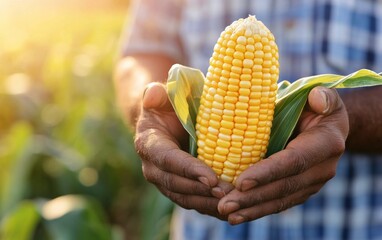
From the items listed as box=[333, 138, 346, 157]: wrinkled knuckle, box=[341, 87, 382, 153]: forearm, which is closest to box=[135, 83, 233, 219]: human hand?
box=[333, 138, 346, 157]: wrinkled knuckle

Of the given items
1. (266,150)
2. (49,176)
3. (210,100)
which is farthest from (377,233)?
(49,176)

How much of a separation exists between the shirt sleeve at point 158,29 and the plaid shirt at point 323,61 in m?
0.20

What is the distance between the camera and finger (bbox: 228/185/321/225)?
1437 mm

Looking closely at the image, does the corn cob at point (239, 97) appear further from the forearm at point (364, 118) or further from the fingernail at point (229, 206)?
the forearm at point (364, 118)

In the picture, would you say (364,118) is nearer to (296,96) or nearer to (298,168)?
(296,96)

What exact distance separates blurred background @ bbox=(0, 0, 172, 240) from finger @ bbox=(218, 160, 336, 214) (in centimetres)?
137

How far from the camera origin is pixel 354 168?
2.07 metres

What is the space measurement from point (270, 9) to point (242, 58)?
25.4 inches

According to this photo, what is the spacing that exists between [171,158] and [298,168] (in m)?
0.24

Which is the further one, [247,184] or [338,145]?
[338,145]

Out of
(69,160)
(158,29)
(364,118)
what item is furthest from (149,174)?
(69,160)

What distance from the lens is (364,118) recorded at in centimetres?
188

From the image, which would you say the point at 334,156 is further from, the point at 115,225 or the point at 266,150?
the point at 115,225

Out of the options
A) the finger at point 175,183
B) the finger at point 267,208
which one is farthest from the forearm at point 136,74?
the finger at point 267,208
